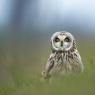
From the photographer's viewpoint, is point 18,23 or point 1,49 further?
point 18,23

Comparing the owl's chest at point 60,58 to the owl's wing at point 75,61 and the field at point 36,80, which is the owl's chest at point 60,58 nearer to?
the owl's wing at point 75,61

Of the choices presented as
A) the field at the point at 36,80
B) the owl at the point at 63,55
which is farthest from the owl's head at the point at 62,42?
the field at the point at 36,80

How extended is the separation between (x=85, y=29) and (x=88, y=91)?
3474 millimetres

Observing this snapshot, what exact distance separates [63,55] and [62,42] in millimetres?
129

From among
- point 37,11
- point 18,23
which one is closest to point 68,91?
point 37,11

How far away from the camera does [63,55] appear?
565 cm

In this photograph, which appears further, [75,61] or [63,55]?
[63,55]

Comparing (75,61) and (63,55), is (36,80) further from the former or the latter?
(63,55)

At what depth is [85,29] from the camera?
6.30 m

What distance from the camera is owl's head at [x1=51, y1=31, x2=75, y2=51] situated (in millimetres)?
5648

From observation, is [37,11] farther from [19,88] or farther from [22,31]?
[19,88]

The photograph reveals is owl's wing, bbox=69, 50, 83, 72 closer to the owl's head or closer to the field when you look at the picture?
the owl's head

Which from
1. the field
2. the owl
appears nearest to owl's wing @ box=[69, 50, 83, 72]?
the owl

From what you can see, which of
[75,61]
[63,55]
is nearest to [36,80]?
[75,61]
